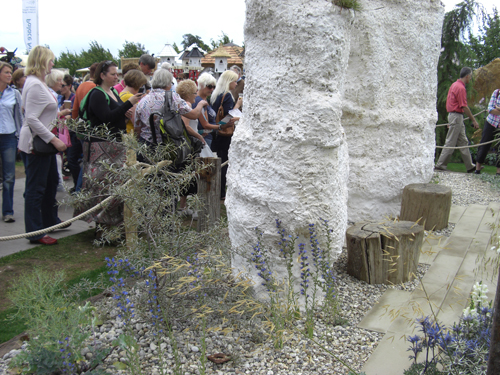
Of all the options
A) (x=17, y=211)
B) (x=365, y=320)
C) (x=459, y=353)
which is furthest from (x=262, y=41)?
(x=17, y=211)

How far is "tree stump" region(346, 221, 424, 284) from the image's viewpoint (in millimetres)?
3662

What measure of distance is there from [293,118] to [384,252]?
154cm

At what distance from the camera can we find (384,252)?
3.69 m

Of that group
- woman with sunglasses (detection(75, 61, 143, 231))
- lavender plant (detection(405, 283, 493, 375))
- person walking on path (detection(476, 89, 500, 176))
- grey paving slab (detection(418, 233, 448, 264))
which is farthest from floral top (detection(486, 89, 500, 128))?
lavender plant (detection(405, 283, 493, 375))

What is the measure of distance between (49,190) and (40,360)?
10.3 ft

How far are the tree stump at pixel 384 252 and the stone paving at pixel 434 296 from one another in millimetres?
158

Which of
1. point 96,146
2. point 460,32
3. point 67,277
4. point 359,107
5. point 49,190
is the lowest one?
point 67,277

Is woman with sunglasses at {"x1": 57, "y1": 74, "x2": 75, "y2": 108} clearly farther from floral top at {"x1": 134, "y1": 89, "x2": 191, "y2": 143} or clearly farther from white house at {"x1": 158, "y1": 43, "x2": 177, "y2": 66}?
white house at {"x1": 158, "y1": 43, "x2": 177, "y2": 66}

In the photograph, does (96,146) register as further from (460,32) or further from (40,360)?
(460,32)

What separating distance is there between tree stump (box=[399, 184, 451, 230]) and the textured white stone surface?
9.8 inches

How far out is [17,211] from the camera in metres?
6.41

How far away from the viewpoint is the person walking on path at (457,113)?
28.6ft

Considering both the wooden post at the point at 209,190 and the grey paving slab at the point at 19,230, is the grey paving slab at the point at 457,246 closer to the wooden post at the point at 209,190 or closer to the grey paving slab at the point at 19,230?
the wooden post at the point at 209,190

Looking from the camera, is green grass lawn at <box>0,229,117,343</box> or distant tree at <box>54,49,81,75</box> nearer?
green grass lawn at <box>0,229,117,343</box>
